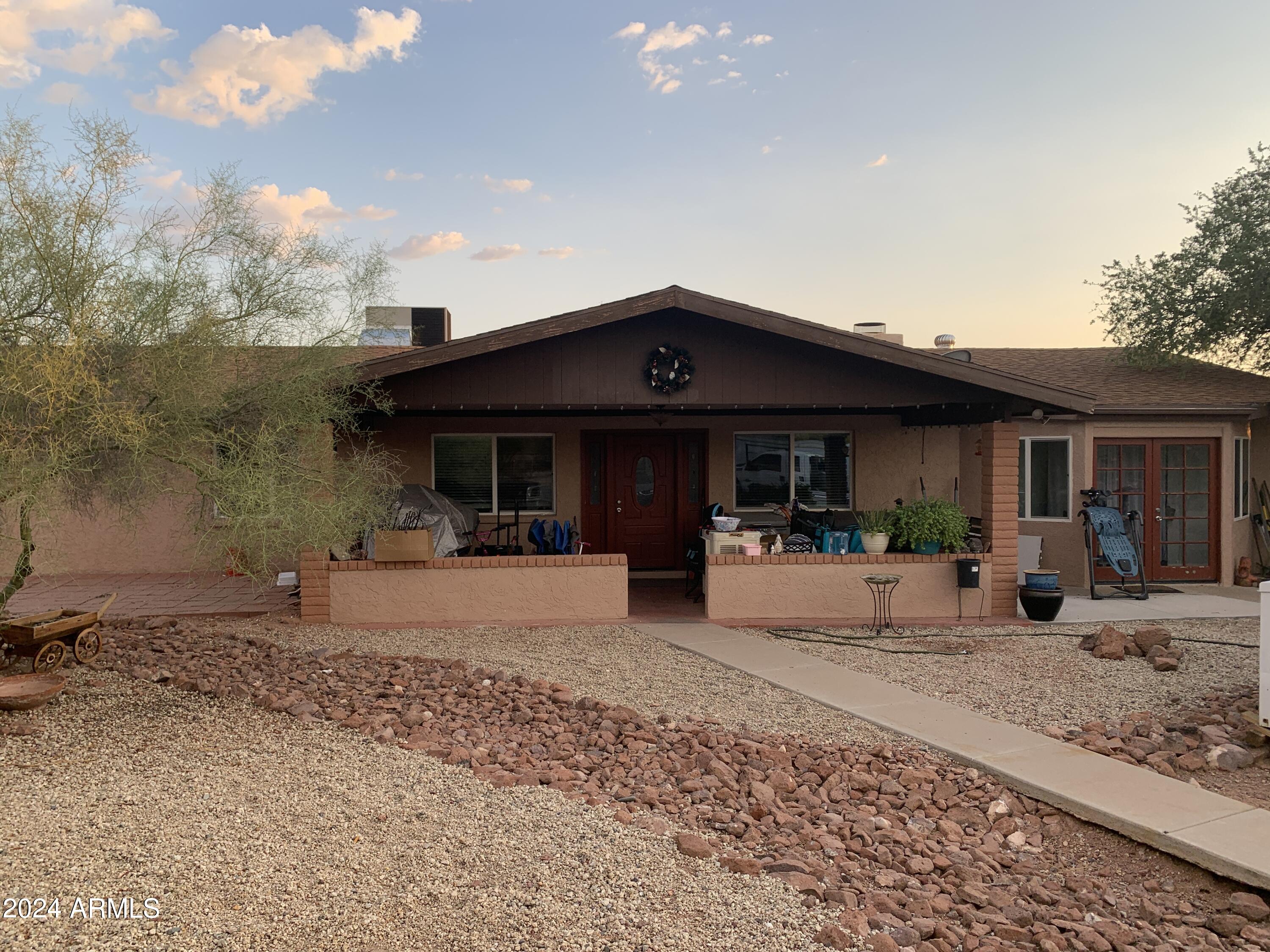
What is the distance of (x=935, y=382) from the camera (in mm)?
8875

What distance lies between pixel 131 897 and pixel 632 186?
39.5 feet

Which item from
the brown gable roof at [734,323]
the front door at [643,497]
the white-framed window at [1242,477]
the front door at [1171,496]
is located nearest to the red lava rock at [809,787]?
the brown gable roof at [734,323]

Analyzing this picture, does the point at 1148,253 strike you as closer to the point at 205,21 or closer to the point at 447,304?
the point at 447,304

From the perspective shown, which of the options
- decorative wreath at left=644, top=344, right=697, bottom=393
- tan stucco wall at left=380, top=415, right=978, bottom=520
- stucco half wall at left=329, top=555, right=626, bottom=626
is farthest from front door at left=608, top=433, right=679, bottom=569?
decorative wreath at left=644, top=344, right=697, bottom=393

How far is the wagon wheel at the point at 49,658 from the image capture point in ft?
19.1

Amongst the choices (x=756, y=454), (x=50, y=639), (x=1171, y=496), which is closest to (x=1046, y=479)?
(x=1171, y=496)

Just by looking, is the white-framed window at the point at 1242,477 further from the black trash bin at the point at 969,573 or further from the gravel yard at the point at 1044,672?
the black trash bin at the point at 969,573

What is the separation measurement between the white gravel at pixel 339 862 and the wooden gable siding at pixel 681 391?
441 centimetres

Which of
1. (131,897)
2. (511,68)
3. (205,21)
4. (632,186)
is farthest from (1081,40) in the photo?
(131,897)

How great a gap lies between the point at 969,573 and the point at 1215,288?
867 centimetres

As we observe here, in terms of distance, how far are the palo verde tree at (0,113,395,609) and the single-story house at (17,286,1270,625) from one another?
3.40ft

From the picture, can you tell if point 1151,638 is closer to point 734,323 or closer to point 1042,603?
point 1042,603

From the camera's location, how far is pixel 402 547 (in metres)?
8.41

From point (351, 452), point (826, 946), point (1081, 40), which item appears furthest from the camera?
point (1081, 40)
